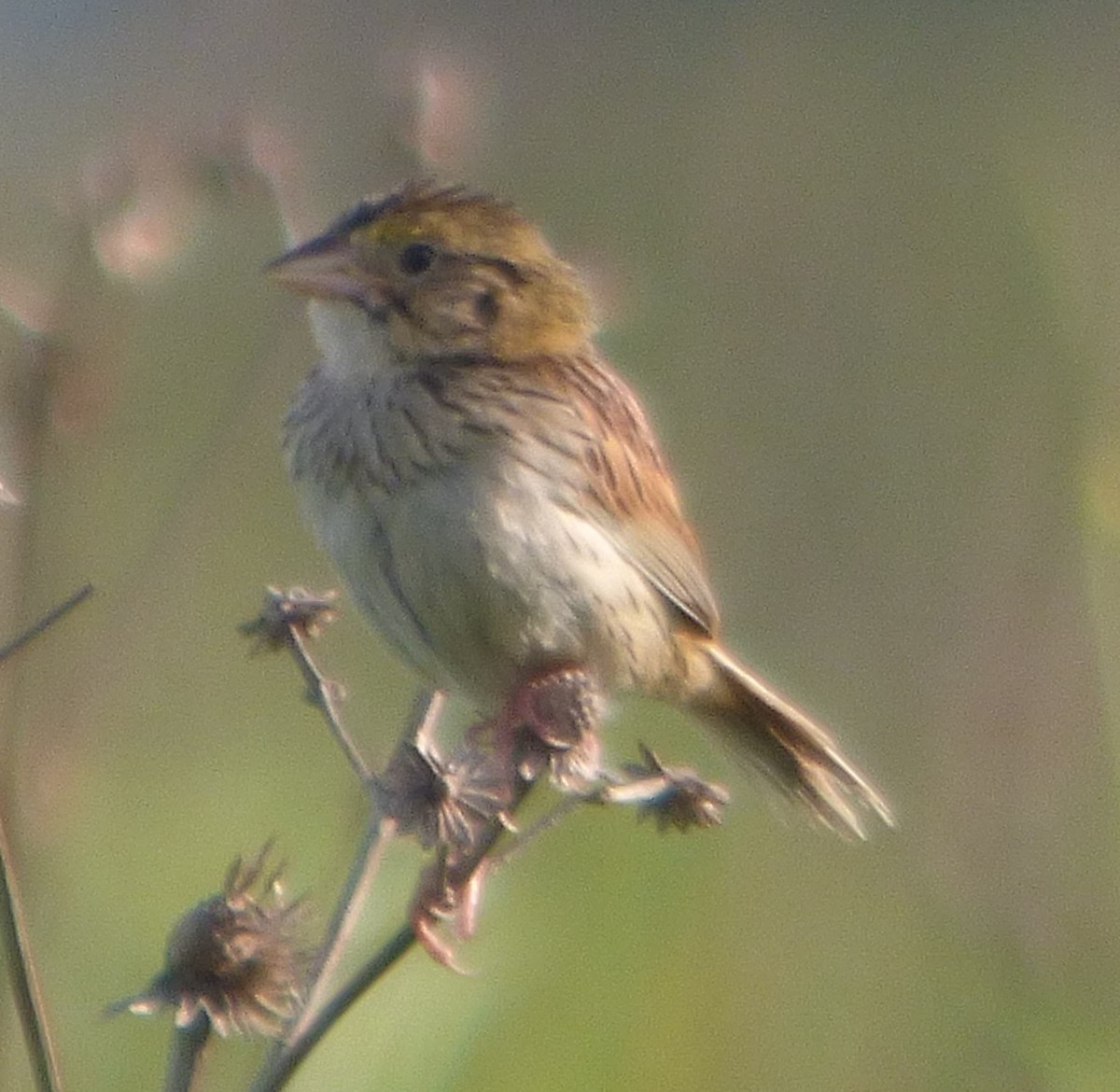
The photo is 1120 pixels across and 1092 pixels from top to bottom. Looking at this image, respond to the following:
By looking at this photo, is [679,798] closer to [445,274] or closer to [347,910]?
[347,910]

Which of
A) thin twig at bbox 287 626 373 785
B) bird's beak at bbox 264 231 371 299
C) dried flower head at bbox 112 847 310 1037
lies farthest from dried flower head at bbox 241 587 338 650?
bird's beak at bbox 264 231 371 299

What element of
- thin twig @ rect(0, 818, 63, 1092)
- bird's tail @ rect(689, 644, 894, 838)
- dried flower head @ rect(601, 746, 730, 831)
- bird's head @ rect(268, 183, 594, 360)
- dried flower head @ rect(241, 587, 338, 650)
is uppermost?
bird's head @ rect(268, 183, 594, 360)

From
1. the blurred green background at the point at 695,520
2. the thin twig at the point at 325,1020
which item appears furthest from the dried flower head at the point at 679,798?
the thin twig at the point at 325,1020

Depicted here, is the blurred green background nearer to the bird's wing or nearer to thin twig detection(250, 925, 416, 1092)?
the bird's wing

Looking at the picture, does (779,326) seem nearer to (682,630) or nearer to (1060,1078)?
(682,630)

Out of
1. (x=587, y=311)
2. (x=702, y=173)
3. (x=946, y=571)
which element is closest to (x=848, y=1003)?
(x=587, y=311)

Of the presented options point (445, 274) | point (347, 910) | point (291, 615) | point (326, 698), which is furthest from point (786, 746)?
point (347, 910)

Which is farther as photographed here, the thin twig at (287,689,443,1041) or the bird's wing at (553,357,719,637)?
the bird's wing at (553,357,719,637)
